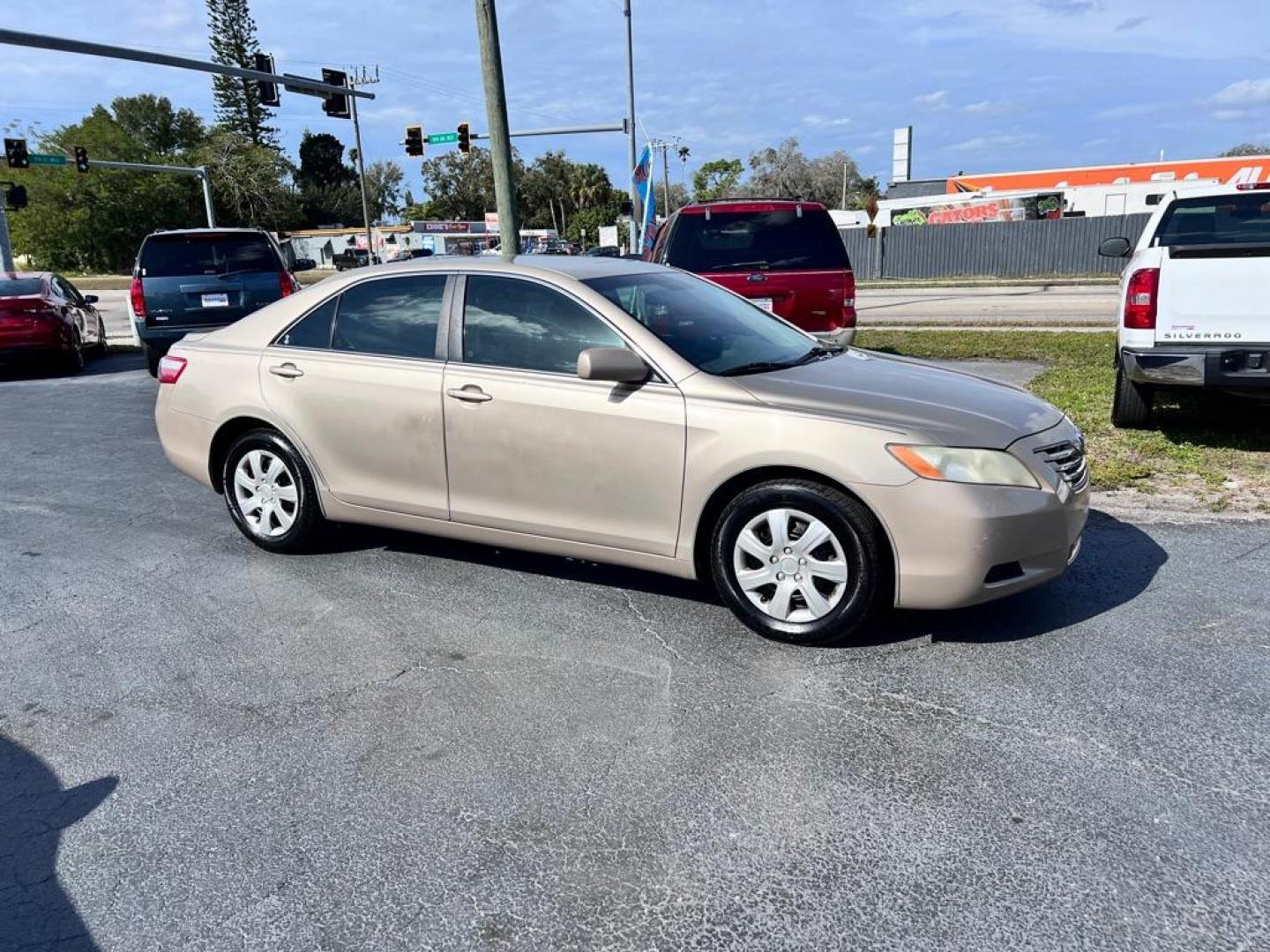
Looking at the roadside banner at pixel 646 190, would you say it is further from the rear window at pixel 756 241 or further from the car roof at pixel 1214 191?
the car roof at pixel 1214 191

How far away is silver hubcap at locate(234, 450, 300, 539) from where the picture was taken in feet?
17.3

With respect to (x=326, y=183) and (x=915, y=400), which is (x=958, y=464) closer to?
(x=915, y=400)

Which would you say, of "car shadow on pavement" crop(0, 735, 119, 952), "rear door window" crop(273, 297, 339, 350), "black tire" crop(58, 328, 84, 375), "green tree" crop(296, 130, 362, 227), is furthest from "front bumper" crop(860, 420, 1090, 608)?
"green tree" crop(296, 130, 362, 227)

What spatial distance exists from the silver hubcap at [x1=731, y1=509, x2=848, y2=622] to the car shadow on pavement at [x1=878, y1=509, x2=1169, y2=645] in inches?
16.9

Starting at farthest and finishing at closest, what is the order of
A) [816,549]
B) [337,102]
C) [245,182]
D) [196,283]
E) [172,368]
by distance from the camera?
[245,182] → [337,102] → [196,283] → [172,368] → [816,549]

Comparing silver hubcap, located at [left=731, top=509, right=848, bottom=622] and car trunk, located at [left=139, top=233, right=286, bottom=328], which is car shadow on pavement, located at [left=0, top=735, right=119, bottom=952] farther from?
car trunk, located at [left=139, top=233, right=286, bottom=328]

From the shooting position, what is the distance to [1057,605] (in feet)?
14.4

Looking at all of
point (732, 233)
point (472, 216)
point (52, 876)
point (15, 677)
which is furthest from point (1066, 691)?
point (472, 216)

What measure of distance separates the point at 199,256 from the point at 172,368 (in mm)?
7497

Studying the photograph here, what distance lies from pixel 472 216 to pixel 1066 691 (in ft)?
366

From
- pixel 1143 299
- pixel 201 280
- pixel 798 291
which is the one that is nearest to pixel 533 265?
pixel 1143 299

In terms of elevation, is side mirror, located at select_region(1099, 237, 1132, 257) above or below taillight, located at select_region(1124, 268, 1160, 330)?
above

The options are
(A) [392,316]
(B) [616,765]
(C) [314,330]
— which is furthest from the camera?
(C) [314,330]

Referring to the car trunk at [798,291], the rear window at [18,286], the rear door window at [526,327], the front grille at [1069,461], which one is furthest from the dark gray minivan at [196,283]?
the front grille at [1069,461]
